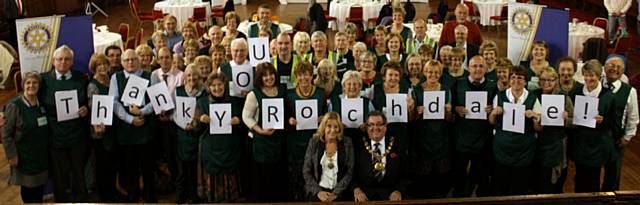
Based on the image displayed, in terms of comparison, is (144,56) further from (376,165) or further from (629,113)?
(629,113)

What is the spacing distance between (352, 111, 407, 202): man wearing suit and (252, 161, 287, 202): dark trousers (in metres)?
0.82

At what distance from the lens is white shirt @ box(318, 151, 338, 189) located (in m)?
4.90

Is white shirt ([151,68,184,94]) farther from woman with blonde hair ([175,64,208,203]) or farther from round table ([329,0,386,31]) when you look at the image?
round table ([329,0,386,31])

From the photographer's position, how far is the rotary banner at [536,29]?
22.0 ft

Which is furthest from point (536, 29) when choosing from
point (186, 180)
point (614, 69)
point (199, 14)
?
point (199, 14)

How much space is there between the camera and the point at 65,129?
5336 millimetres

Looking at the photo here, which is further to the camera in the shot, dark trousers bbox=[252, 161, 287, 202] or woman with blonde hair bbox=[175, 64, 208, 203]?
dark trousers bbox=[252, 161, 287, 202]

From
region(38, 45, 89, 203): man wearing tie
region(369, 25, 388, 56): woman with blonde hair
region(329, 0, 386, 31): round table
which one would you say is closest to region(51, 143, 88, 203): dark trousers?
region(38, 45, 89, 203): man wearing tie

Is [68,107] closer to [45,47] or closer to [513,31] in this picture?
[45,47]

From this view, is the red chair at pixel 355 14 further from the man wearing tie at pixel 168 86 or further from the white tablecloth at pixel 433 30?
the man wearing tie at pixel 168 86

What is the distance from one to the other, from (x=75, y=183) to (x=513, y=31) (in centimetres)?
459

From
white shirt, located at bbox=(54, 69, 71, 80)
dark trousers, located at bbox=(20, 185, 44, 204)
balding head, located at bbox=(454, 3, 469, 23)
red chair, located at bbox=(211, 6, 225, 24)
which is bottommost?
dark trousers, located at bbox=(20, 185, 44, 204)

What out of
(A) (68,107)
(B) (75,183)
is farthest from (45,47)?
(B) (75,183)

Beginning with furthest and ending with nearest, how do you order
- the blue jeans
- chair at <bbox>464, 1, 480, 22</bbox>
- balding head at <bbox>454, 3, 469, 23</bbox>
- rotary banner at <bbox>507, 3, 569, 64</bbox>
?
chair at <bbox>464, 1, 480, 22</bbox>
the blue jeans
balding head at <bbox>454, 3, 469, 23</bbox>
rotary banner at <bbox>507, 3, 569, 64</bbox>
